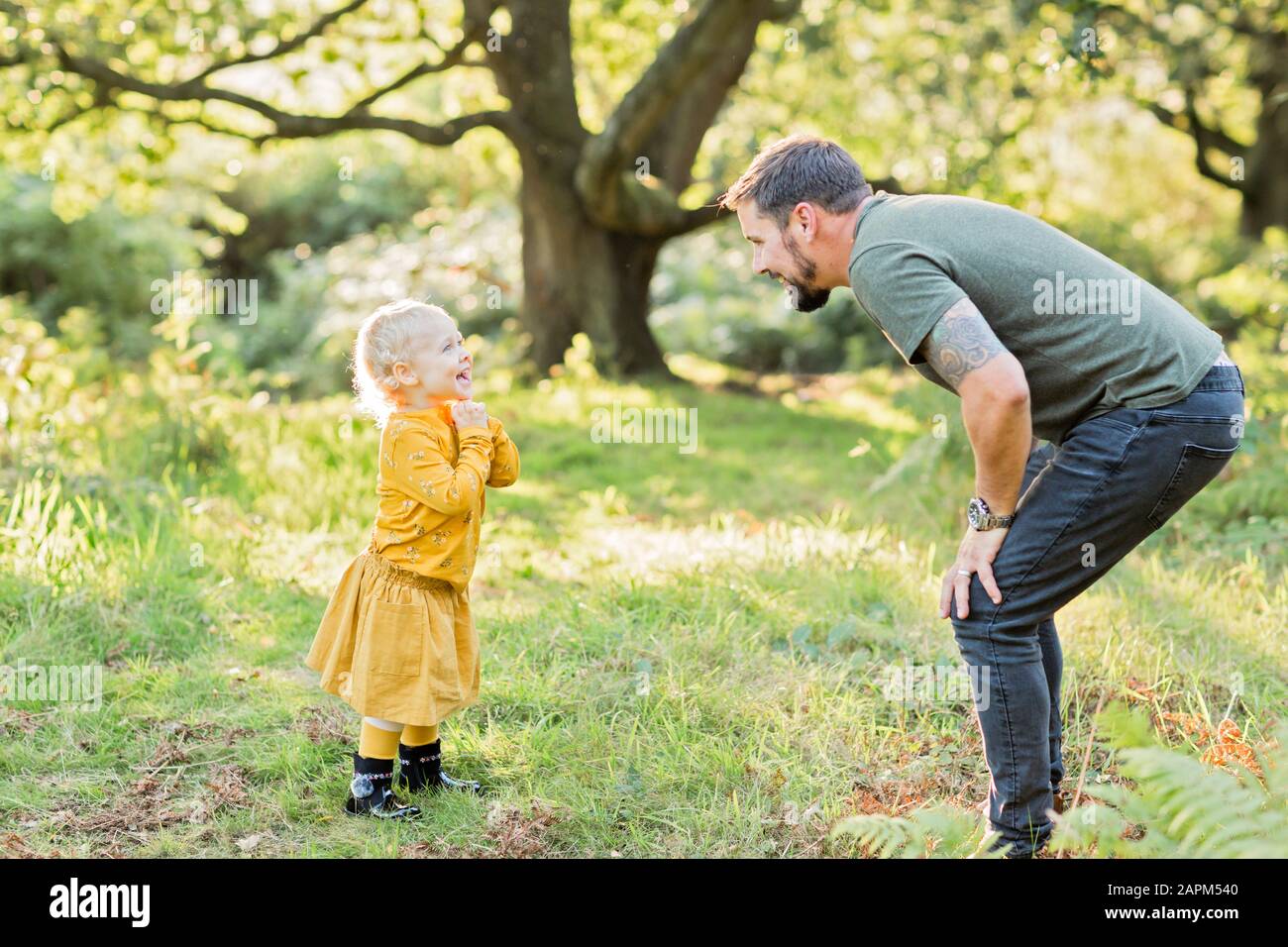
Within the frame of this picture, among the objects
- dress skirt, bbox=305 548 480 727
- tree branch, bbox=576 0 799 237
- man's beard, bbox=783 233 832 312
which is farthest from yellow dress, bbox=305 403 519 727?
tree branch, bbox=576 0 799 237

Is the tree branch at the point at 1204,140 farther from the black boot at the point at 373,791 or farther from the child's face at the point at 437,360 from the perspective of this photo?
the black boot at the point at 373,791

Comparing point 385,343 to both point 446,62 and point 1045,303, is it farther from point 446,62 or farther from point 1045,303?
point 446,62

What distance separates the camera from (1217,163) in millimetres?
18969

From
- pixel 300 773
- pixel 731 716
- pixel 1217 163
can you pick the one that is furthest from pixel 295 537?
pixel 1217 163

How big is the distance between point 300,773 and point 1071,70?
500cm

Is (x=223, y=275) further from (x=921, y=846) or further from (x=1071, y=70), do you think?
(x=921, y=846)

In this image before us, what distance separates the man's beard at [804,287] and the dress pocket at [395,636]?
1.49 meters

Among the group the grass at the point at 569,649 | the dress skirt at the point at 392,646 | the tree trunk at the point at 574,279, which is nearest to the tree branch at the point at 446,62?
the tree trunk at the point at 574,279

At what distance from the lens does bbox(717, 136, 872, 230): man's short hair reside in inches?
125

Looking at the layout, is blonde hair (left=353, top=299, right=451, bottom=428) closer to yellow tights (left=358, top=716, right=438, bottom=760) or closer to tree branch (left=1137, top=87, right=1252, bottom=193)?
yellow tights (left=358, top=716, right=438, bottom=760)

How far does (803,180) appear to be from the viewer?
317 cm

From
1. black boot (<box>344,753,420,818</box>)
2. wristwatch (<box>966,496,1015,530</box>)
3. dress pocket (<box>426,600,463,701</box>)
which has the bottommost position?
black boot (<box>344,753,420,818</box>)

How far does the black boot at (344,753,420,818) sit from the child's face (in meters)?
1.19

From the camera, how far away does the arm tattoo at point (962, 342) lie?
286cm
